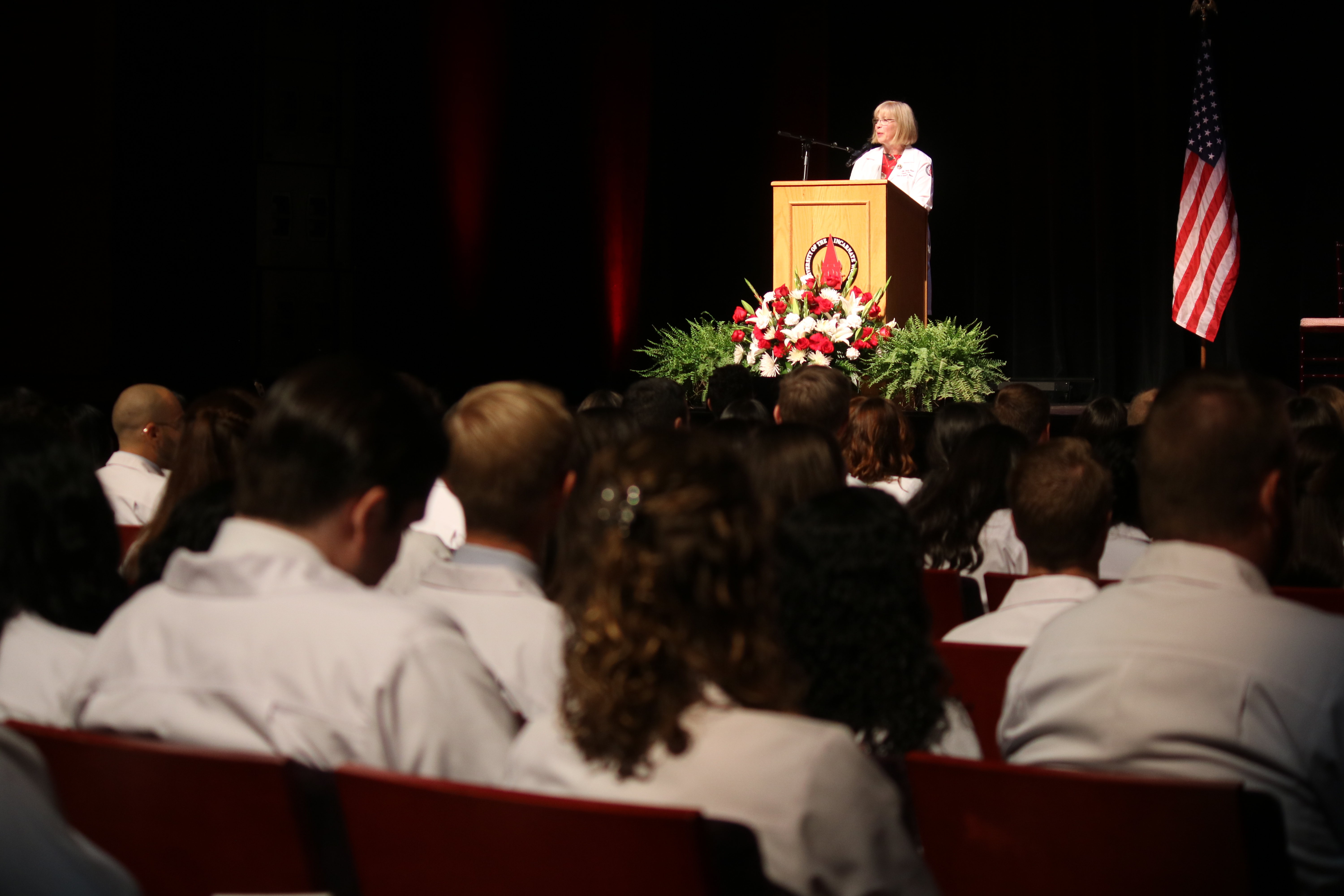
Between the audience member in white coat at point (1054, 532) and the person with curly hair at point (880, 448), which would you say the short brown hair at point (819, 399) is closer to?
the person with curly hair at point (880, 448)

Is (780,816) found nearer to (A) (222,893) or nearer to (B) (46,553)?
(A) (222,893)

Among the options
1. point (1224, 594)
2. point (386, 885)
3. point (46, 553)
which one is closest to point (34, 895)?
point (386, 885)

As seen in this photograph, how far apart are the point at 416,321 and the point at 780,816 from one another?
791 centimetres

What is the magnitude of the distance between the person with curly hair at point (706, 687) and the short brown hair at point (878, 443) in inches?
121

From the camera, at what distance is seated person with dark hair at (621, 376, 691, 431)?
4.67m

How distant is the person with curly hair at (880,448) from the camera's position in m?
4.33

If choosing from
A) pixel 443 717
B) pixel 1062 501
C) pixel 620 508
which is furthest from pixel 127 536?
pixel 620 508

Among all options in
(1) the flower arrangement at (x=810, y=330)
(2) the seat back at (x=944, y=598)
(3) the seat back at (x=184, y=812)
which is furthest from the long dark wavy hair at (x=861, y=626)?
(1) the flower arrangement at (x=810, y=330)

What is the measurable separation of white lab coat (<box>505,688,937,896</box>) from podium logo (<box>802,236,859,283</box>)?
5670 millimetres

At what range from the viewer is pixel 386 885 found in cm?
143

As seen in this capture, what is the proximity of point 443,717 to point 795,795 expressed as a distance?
0.49 meters

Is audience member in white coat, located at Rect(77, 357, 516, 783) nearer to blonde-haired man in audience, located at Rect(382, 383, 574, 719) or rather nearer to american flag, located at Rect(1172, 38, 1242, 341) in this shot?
blonde-haired man in audience, located at Rect(382, 383, 574, 719)

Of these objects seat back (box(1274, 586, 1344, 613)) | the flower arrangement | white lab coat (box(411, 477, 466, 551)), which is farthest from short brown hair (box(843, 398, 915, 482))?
the flower arrangement

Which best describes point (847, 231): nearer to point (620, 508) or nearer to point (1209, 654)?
point (1209, 654)
